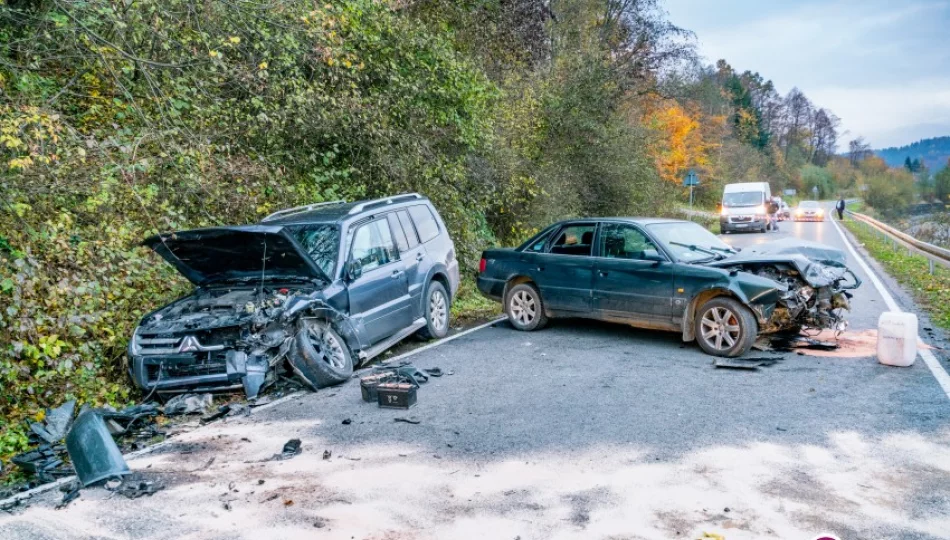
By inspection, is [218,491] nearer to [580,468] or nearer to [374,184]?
[580,468]

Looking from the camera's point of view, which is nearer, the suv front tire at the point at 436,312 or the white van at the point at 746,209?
the suv front tire at the point at 436,312

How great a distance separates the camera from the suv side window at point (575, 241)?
9.03 metres

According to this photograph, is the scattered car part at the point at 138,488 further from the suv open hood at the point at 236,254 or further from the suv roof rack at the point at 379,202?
the suv roof rack at the point at 379,202

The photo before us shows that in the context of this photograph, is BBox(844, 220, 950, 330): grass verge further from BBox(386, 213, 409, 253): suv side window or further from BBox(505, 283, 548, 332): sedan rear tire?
Result: BBox(386, 213, 409, 253): suv side window

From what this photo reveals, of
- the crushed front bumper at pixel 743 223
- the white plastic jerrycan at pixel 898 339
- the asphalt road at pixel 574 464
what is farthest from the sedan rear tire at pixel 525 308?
the crushed front bumper at pixel 743 223

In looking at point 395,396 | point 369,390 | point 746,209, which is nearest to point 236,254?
point 369,390

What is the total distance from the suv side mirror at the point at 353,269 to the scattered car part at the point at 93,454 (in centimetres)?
307

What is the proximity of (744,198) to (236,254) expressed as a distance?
27.5 m

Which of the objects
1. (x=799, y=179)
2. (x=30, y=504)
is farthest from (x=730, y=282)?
(x=799, y=179)

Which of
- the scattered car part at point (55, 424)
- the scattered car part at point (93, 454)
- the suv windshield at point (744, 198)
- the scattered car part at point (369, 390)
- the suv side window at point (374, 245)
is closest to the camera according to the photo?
the scattered car part at point (93, 454)

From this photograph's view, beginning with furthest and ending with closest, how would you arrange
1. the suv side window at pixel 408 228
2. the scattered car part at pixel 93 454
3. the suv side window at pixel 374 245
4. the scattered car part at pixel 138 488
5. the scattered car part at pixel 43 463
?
the suv side window at pixel 408 228 < the suv side window at pixel 374 245 < the scattered car part at pixel 43 463 < the scattered car part at pixel 93 454 < the scattered car part at pixel 138 488

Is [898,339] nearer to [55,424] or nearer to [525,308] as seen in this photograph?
[525,308]

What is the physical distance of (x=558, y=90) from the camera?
20.2 meters

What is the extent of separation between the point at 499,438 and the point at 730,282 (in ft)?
12.6
